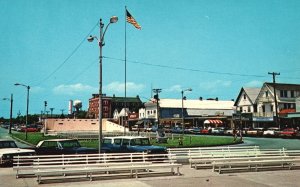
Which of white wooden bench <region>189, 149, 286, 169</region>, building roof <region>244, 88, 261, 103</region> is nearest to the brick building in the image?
building roof <region>244, 88, 261, 103</region>

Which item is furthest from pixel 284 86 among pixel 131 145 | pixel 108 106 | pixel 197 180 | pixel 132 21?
pixel 108 106

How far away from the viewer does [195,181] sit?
13.0m

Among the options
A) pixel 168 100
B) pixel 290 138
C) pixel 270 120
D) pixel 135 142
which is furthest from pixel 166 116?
pixel 135 142

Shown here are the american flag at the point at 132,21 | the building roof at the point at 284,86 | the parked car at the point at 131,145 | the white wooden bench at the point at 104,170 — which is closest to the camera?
the white wooden bench at the point at 104,170

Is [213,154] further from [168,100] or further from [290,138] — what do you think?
[168,100]

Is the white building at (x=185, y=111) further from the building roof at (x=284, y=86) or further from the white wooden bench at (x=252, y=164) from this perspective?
the white wooden bench at (x=252, y=164)

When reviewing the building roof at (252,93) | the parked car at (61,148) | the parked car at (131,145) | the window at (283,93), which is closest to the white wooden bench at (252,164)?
the parked car at (131,145)

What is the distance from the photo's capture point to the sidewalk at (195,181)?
12.4m

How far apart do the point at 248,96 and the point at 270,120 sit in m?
9.48

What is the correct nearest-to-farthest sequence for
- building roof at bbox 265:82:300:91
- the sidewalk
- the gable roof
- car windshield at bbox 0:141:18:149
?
the sidewalk → car windshield at bbox 0:141:18:149 → building roof at bbox 265:82:300:91 → the gable roof

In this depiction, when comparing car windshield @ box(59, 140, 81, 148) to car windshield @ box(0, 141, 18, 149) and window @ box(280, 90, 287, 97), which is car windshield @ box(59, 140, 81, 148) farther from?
window @ box(280, 90, 287, 97)

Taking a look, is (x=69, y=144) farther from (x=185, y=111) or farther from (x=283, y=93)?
(x=185, y=111)

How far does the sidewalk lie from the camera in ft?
40.5

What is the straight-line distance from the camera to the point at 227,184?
12312mm
